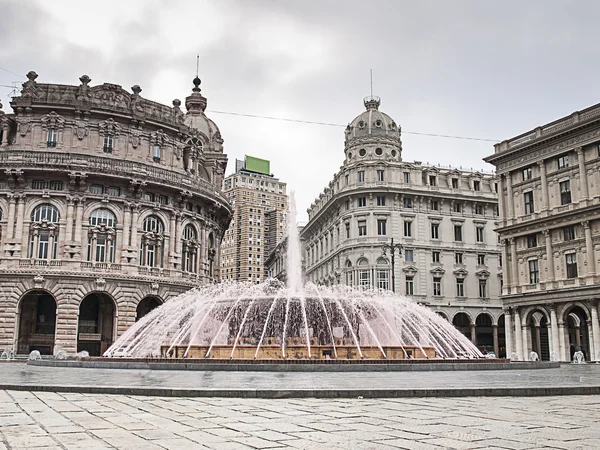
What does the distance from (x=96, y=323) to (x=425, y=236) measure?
29.8 m

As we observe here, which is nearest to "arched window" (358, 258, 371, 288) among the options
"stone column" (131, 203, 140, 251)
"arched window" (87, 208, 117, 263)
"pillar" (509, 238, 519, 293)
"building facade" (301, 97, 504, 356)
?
"building facade" (301, 97, 504, 356)

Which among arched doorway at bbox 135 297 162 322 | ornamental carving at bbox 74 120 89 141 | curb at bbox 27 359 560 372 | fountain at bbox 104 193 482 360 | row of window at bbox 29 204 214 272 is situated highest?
ornamental carving at bbox 74 120 89 141

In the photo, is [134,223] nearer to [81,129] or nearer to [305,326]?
[81,129]

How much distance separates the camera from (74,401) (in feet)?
34.6

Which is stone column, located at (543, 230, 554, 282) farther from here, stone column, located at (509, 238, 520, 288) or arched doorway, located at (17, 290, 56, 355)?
arched doorway, located at (17, 290, 56, 355)

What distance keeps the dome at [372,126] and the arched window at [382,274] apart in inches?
554

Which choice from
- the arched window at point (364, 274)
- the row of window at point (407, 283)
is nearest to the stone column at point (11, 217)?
the row of window at point (407, 283)

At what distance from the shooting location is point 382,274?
5569cm

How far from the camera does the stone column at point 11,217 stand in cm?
4172

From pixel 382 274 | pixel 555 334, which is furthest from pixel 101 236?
pixel 555 334

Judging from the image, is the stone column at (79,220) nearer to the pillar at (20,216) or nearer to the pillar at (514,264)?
the pillar at (20,216)

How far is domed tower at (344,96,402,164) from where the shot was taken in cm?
6212

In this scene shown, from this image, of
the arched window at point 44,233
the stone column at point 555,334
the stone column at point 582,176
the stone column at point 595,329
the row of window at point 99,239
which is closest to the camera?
the stone column at point 595,329

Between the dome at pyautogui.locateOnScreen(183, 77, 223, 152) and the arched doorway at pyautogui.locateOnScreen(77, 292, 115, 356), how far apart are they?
2034 cm
